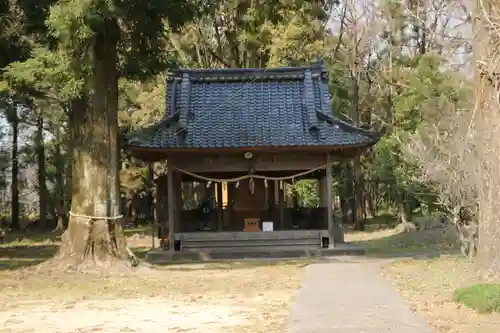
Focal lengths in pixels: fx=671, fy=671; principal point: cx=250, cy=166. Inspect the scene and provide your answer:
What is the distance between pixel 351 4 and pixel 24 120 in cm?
1657

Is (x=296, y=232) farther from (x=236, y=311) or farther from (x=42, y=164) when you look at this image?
(x=42, y=164)

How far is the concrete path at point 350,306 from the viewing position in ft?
23.6

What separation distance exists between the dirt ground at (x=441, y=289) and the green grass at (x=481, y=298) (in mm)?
91

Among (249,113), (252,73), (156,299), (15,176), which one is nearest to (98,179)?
(156,299)

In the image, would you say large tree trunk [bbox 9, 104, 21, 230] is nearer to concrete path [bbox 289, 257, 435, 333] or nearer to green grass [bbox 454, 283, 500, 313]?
concrete path [bbox 289, 257, 435, 333]

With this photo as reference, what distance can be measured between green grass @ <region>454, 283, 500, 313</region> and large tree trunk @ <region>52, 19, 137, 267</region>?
7503 millimetres

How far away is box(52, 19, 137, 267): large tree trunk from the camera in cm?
1370

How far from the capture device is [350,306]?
8.59 m

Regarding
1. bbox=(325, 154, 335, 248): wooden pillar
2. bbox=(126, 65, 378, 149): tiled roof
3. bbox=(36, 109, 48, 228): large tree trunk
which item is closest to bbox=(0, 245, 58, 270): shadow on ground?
bbox=(126, 65, 378, 149): tiled roof

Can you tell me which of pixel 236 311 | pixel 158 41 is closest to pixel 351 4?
pixel 158 41

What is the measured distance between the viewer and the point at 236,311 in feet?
28.6

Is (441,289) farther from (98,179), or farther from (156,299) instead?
(98,179)

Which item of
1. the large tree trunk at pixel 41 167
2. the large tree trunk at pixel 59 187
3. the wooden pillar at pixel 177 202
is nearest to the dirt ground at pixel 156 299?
the wooden pillar at pixel 177 202

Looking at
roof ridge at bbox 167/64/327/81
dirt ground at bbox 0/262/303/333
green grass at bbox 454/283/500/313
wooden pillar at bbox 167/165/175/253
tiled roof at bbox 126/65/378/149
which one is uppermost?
roof ridge at bbox 167/64/327/81
